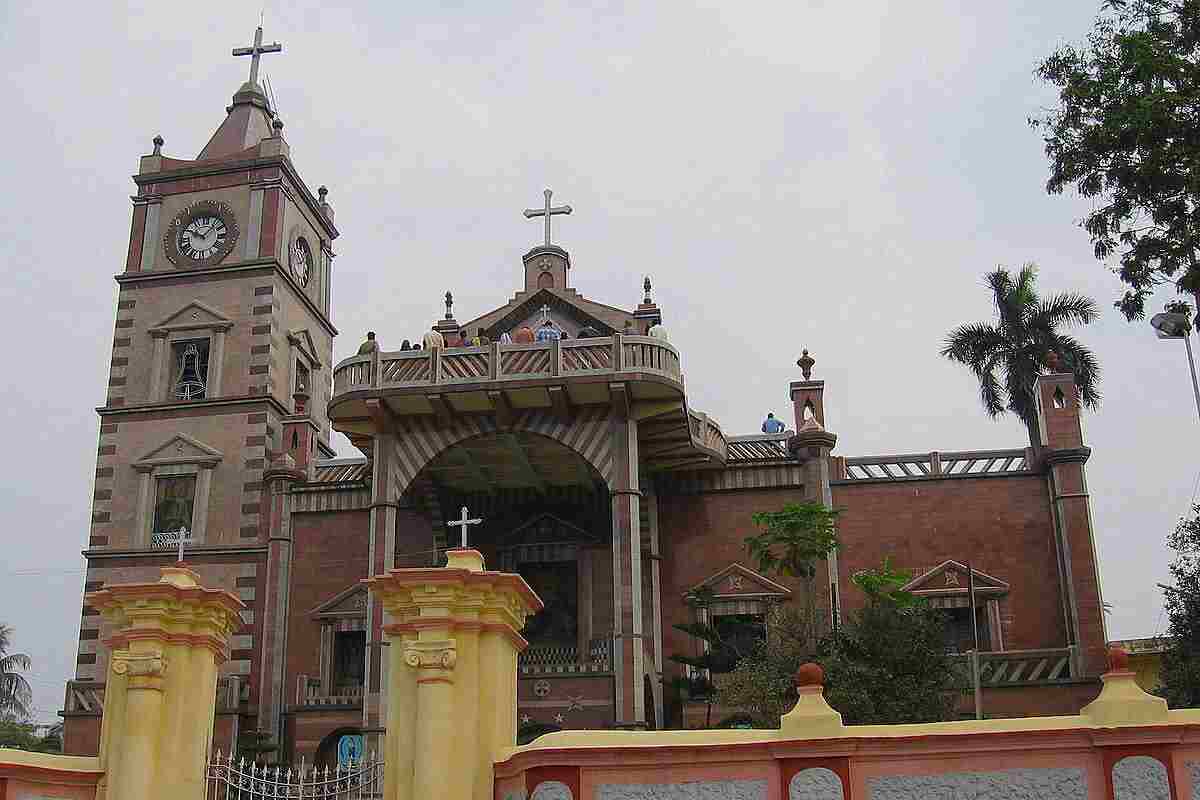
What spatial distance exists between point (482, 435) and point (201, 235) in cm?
1231

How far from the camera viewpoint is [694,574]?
1080 inches

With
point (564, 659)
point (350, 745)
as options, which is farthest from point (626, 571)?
point (350, 745)

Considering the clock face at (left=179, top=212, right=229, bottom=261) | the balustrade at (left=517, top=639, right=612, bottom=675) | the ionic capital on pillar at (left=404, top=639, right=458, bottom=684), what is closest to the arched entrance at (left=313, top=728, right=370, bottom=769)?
the balustrade at (left=517, top=639, right=612, bottom=675)

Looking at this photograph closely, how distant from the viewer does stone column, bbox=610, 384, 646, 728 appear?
75.0ft

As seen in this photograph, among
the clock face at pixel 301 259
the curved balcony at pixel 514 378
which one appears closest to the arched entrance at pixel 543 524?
the curved balcony at pixel 514 378

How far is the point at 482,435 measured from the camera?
80.6 ft

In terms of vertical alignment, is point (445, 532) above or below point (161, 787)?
above

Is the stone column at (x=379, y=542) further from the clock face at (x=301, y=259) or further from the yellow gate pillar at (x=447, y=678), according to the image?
the yellow gate pillar at (x=447, y=678)

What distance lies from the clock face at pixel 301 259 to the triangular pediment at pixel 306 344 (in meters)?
1.48

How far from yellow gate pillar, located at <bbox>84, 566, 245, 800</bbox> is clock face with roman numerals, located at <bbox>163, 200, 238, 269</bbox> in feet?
66.2

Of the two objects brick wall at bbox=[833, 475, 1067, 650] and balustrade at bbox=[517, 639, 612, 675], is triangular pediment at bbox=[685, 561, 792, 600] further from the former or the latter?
balustrade at bbox=[517, 639, 612, 675]

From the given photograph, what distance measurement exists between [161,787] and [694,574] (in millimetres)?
16073

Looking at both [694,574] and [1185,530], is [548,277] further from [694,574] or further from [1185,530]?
[1185,530]

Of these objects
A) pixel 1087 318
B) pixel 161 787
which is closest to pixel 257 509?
pixel 161 787
